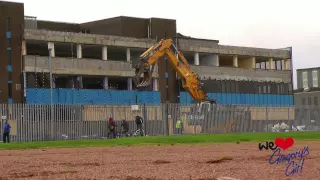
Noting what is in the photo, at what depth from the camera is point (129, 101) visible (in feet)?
234

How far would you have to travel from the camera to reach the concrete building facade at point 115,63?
68.3 m

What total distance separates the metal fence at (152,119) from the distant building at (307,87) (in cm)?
4462

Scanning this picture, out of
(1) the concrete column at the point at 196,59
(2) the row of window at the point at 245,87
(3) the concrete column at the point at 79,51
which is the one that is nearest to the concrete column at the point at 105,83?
(3) the concrete column at the point at 79,51

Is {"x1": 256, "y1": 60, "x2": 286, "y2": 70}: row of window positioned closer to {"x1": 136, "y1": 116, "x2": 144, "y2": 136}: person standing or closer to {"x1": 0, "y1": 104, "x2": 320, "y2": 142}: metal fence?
{"x1": 0, "y1": 104, "x2": 320, "y2": 142}: metal fence

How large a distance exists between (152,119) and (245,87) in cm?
3555

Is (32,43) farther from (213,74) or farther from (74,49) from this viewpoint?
(213,74)

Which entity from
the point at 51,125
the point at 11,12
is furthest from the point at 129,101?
the point at 51,125

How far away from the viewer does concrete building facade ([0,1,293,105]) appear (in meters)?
68.3

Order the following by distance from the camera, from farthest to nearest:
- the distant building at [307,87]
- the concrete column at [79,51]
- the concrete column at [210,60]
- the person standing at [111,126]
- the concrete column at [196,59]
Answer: the distant building at [307,87], the concrete column at [210,60], the concrete column at [196,59], the concrete column at [79,51], the person standing at [111,126]

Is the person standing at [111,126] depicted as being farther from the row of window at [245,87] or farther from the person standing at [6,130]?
the row of window at [245,87]

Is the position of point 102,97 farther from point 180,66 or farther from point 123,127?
point 123,127

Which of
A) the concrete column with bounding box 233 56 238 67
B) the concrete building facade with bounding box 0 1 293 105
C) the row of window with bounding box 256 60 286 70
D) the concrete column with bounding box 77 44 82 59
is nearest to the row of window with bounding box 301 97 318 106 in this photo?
the row of window with bounding box 256 60 286 70

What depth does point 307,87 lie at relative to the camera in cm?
11438

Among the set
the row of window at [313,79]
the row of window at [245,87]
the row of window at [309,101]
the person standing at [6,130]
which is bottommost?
the person standing at [6,130]
